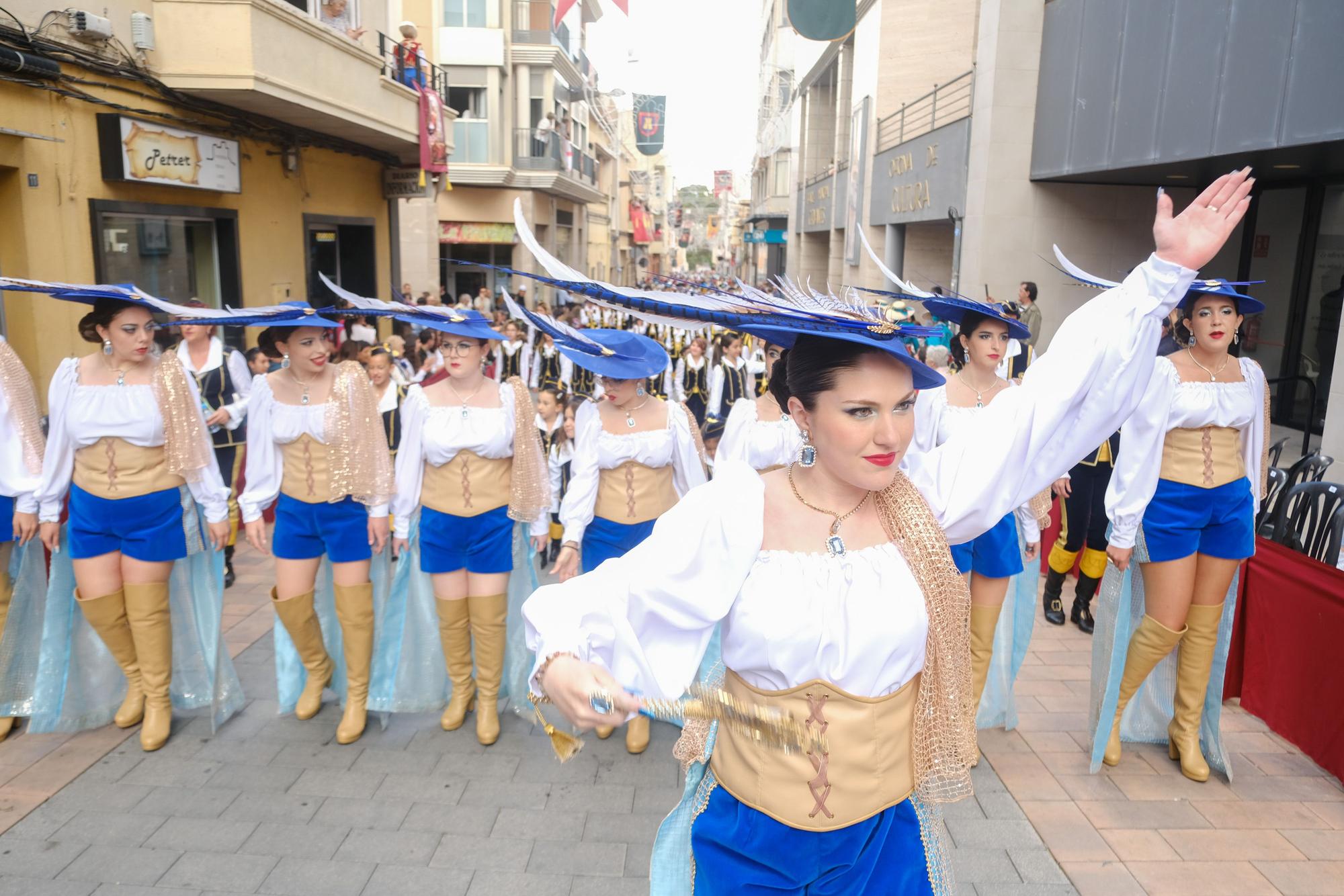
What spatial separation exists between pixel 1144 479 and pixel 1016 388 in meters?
2.23

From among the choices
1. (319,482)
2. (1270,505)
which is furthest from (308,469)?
(1270,505)

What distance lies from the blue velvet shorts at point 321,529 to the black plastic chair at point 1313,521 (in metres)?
4.66

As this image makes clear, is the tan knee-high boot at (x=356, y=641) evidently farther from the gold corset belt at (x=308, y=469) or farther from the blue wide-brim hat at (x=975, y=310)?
the blue wide-brim hat at (x=975, y=310)

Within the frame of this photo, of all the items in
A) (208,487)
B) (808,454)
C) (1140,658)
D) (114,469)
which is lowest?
(1140,658)

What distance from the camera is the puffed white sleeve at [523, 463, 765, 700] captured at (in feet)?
6.31

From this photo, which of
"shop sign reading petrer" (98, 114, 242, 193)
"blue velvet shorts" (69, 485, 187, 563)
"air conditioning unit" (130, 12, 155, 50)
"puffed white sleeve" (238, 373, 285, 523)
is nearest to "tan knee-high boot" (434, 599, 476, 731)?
→ "puffed white sleeve" (238, 373, 285, 523)

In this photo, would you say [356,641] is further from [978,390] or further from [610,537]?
[978,390]

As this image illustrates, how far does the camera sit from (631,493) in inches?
179

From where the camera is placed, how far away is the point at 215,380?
660 centimetres

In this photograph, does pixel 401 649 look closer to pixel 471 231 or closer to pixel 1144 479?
pixel 1144 479

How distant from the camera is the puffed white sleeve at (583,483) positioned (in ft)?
14.9

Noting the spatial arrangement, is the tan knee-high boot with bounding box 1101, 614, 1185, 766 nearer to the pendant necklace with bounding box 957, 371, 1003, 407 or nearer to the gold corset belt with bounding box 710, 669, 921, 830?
the pendant necklace with bounding box 957, 371, 1003, 407

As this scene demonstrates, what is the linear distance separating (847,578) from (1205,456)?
2.82 meters

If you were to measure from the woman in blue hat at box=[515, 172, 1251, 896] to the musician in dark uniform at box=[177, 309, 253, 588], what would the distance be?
17.2 feet
